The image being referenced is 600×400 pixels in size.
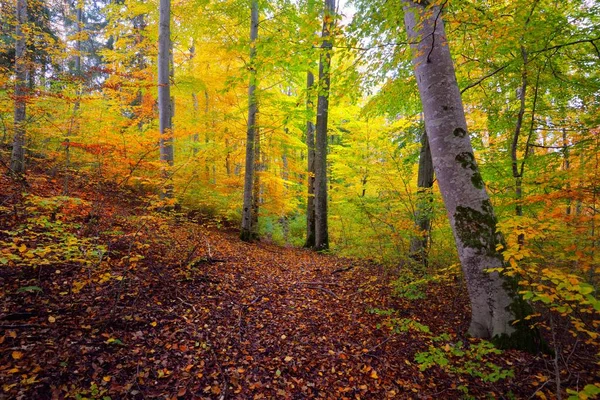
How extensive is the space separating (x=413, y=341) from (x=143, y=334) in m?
3.43

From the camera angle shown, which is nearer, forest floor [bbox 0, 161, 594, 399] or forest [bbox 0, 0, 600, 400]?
forest floor [bbox 0, 161, 594, 399]

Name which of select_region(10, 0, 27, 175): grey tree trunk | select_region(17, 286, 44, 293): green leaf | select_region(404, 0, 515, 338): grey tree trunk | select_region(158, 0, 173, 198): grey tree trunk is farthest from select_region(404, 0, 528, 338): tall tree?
select_region(10, 0, 27, 175): grey tree trunk

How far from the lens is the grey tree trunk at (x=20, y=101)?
24.0 ft

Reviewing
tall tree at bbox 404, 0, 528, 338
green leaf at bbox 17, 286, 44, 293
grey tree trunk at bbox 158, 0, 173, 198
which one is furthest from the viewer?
grey tree trunk at bbox 158, 0, 173, 198

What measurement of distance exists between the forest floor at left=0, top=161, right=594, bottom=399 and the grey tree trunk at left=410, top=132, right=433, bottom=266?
0.82 m

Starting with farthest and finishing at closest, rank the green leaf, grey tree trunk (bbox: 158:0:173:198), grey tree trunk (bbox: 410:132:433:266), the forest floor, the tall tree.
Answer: grey tree trunk (bbox: 158:0:173:198), grey tree trunk (bbox: 410:132:433:266), the green leaf, the tall tree, the forest floor

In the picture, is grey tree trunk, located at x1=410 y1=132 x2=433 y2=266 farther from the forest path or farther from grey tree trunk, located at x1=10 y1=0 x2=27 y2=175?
grey tree trunk, located at x1=10 y1=0 x2=27 y2=175

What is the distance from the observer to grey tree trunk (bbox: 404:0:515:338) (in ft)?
10.7

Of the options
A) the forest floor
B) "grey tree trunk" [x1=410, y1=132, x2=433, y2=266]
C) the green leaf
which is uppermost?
"grey tree trunk" [x1=410, y1=132, x2=433, y2=266]

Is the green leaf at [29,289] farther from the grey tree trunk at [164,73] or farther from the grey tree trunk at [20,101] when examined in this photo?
the grey tree trunk at [20,101]

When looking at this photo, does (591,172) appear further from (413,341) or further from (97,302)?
(97,302)

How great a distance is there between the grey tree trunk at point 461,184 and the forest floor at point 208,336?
0.53m

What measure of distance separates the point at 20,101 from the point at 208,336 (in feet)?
25.7

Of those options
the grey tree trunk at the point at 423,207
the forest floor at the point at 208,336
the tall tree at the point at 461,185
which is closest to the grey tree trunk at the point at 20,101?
the forest floor at the point at 208,336
